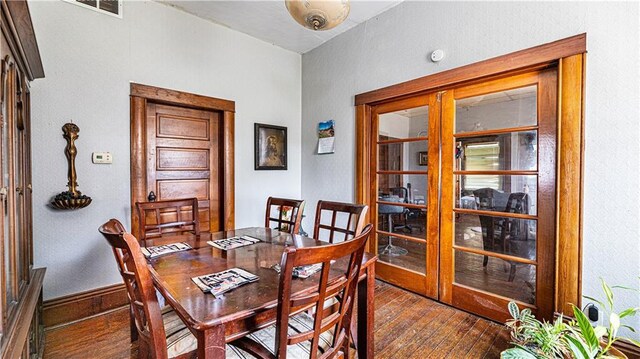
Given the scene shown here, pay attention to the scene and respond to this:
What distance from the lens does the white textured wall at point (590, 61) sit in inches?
66.4

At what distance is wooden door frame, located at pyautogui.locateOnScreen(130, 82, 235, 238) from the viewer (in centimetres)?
261

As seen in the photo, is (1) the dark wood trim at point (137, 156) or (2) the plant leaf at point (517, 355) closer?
(2) the plant leaf at point (517, 355)

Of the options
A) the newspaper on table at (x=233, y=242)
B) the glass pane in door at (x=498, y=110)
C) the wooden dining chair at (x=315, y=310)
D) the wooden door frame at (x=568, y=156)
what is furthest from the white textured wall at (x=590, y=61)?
the newspaper on table at (x=233, y=242)

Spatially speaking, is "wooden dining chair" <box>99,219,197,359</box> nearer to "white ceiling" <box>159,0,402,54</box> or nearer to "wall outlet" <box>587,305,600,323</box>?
"wall outlet" <box>587,305,600,323</box>

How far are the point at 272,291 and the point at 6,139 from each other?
1391 mm

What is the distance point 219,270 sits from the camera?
54.5 inches

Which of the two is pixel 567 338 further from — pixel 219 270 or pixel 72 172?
pixel 72 172

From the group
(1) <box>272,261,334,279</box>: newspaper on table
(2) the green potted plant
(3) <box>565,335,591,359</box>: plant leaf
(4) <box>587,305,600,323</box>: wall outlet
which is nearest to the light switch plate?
(1) <box>272,261,334,279</box>: newspaper on table

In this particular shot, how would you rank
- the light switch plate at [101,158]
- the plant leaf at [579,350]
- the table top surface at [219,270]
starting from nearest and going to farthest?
1. the table top surface at [219,270]
2. the plant leaf at [579,350]
3. the light switch plate at [101,158]

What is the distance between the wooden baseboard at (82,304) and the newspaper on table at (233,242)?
4.51 feet

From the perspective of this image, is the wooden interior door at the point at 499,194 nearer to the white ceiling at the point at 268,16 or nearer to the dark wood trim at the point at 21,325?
the white ceiling at the point at 268,16

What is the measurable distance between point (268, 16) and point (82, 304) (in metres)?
3.22

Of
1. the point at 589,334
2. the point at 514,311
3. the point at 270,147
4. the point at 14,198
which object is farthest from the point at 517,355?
the point at 270,147

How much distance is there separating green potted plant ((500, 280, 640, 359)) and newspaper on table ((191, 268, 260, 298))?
128 centimetres
